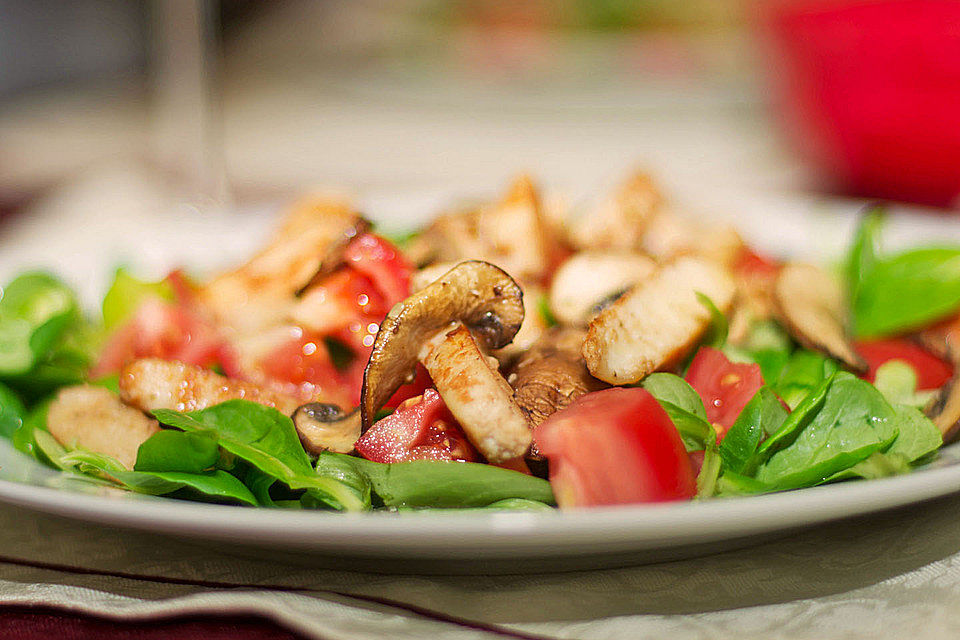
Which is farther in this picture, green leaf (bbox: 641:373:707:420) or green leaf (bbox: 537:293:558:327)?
green leaf (bbox: 537:293:558:327)

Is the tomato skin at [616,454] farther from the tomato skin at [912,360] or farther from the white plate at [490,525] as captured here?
the tomato skin at [912,360]

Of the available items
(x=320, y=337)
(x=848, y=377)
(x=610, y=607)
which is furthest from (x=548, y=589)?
(x=320, y=337)

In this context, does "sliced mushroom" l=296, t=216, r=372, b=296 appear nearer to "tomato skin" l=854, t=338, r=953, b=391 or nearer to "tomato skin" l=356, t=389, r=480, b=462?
"tomato skin" l=356, t=389, r=480, b=462

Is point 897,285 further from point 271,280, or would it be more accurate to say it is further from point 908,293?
point 271,280

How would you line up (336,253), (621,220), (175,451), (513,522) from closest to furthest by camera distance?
(513,522) → (175,451) → (336,253) → (621,220)

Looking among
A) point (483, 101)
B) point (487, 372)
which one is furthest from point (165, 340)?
A: point (483, 101)

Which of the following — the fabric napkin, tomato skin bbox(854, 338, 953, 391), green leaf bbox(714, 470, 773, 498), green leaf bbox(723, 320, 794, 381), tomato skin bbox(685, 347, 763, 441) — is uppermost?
tomato skin bbox(685, 347, 763, 441)

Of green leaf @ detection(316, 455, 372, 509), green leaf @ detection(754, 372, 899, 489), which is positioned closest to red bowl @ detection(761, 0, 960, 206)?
green leaf @ detection(754, 372, 899, 489)
